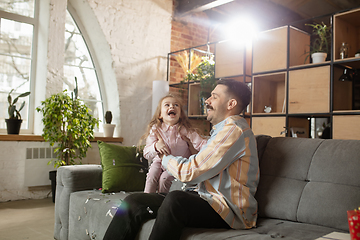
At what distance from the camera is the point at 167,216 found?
57.9 inches

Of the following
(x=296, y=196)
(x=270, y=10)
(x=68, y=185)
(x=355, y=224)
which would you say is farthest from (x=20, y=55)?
(x=355, y=224)

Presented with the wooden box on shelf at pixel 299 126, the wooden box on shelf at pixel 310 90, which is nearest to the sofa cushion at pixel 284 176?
the wooden box on shelf at pixel 310 90

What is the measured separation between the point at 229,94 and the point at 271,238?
78 cm

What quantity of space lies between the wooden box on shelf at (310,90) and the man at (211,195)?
6.57 ft

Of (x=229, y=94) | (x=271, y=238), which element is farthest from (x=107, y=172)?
(x=271, y=238)

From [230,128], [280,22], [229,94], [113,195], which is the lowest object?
[113,195]

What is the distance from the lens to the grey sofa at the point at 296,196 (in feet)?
4.92

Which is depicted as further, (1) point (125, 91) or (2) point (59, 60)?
(1) point (125, 91)

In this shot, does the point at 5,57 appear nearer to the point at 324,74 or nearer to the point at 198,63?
the point at 198,63

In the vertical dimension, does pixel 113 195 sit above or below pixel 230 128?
below

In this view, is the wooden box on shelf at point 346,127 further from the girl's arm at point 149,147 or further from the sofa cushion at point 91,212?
the sofa cushion at point 91,212

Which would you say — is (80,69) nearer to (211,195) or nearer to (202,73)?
(202,73)

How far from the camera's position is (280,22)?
611cm

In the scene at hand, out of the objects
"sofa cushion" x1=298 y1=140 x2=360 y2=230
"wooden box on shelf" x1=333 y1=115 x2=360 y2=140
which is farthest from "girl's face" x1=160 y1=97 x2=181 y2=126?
"wooden box on shelf" x1=333 y1=115 x2=360 y2=140
